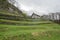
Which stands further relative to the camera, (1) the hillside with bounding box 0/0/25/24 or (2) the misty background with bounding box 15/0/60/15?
(2) the misty background with bounding box 15/0/60/15

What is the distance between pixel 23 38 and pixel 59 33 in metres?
9.96

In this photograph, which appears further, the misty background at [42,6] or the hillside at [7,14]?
the misty background at [42,6]

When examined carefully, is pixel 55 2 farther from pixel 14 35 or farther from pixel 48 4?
pixel 14 35

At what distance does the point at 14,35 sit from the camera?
26625 mm

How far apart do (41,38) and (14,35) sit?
547cm

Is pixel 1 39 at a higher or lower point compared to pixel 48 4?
lower

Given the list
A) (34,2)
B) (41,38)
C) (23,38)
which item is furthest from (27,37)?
(34,2)

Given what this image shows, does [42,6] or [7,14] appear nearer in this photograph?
[7,14]

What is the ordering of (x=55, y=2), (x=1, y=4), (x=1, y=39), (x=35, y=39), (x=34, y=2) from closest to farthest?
1. (x=1, y=39)
2. (x=35, y=39)
3. (x=1, y=4)
4. (x=34, y=2)
5. (x=55, y=2)

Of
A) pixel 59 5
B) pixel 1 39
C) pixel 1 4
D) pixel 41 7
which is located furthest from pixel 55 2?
pixel 1 39

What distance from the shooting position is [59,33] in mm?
34156

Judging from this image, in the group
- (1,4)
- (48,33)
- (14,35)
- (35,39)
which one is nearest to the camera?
(14,35)

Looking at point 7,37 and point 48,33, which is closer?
point 7,37

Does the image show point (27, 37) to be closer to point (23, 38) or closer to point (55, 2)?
point (23, 38)
